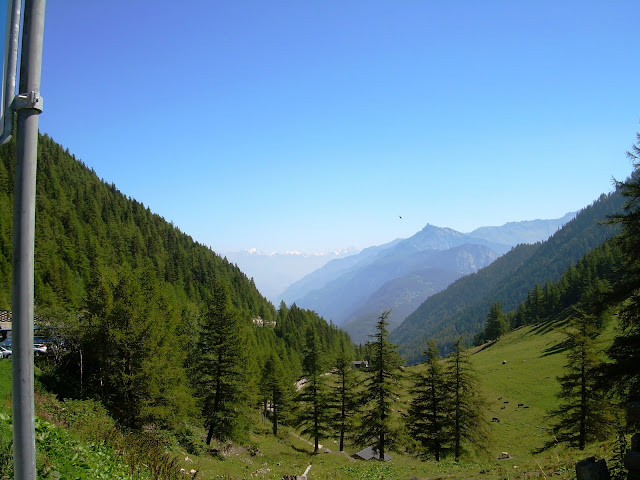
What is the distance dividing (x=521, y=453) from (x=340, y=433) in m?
19.3

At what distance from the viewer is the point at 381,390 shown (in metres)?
33.2

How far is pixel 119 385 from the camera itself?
965 inches

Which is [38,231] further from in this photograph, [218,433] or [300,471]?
[300,471]

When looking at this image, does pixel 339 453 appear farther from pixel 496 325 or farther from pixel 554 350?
pixel 496 325

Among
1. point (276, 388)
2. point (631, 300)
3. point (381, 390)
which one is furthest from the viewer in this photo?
point (276, 388)

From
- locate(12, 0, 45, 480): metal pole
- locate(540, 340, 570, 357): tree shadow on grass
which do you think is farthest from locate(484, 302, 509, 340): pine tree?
locate(12, 0, 45, 480): metal pole

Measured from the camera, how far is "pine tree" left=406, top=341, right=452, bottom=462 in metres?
32.7

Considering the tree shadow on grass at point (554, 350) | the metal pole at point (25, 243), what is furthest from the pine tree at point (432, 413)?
the tree shadow on grass at point (554, 350)

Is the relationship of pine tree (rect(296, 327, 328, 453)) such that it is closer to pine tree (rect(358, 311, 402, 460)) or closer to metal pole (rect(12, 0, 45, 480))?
pine tree (rect(358, 311, 402, 460))

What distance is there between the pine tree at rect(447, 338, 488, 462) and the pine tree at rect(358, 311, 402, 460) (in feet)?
16.3

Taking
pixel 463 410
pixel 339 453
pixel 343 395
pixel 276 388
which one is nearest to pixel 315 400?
pixel 343 395

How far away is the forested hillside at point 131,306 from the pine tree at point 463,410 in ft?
59.8

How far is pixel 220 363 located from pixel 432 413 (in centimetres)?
1950

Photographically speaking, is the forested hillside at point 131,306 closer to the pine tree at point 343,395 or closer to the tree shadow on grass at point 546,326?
the pine tree at point 343,395
